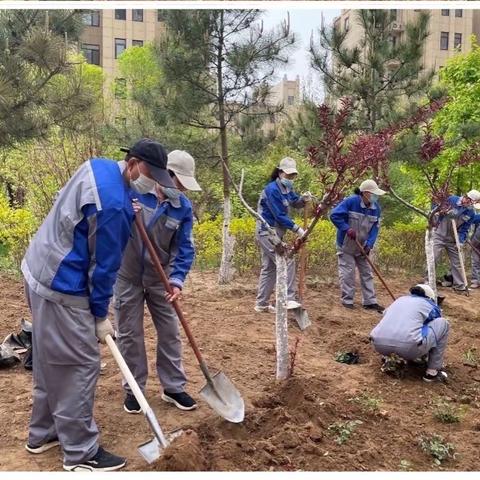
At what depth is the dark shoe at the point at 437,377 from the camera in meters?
4.80

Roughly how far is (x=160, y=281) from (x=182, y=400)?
82 centimetres

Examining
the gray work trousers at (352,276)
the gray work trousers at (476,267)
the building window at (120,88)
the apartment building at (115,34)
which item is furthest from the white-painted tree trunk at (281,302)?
the apartment building at (115,34)

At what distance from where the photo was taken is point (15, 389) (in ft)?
13.7

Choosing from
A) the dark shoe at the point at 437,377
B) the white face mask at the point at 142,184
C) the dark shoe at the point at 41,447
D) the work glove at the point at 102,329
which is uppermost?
the white face mask at the point at 142,184

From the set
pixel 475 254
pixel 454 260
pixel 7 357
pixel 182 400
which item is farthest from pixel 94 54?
pixel 182 400

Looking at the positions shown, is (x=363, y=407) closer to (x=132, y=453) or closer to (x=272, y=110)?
(x=132, y=453)

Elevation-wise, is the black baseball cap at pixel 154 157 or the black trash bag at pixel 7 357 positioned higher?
the black baseball cap at pixel 154 157

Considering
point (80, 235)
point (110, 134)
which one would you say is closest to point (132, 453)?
point (80, 235)

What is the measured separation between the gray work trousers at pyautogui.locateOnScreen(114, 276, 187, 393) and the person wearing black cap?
0.70 meters

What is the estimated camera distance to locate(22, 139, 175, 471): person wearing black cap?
9.52 ft

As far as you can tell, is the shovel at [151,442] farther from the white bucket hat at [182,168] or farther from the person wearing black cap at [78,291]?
the white bucket hat at [182,168]

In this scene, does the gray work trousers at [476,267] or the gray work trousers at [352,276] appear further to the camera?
the gray work trousers at [476,267]

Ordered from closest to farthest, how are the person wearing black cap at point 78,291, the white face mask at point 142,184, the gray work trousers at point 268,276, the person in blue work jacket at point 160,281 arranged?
the person wearing black cap at point 78,291
the white face mask at point 142,184
the person in blue work jacket at point 160,281
the gray work trousers at point 268,276

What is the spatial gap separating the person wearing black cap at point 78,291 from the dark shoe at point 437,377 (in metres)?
2.77
